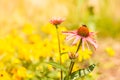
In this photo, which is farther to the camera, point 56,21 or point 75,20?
point 75,20

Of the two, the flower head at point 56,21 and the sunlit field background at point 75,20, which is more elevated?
the flower head at point 56,21

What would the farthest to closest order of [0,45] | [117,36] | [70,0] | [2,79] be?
1. [70,0]
2. [117,36]
3. [0,45]
4. [2,79]

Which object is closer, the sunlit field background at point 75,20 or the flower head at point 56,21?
the flower head at point 56,21

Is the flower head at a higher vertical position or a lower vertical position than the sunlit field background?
higher

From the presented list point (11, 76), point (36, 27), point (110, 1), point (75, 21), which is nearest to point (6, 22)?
point (36, 27)

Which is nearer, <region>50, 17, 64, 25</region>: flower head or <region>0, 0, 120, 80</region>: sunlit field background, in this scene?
<region>50, 17, 64, 25</region>: flower head

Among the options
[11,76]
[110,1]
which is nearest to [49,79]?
[11,76]

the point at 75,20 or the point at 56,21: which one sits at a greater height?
the point at 56,21

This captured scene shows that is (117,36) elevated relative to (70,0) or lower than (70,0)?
lower

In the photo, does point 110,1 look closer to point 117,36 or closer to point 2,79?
point 117,36

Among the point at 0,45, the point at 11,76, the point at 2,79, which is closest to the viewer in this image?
the point at 2,79

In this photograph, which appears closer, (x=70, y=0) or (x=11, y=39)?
(x=11, y=39)
